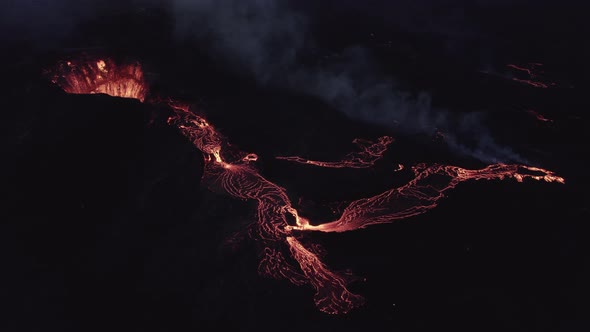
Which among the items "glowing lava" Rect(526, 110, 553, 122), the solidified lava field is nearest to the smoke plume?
the solidified lava field


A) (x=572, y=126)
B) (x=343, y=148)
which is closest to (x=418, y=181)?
(x=343, y=148)

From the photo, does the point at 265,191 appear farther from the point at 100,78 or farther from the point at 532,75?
the point at 532,75

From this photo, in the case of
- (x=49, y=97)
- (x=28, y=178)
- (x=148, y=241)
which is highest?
(x=49, y=97)

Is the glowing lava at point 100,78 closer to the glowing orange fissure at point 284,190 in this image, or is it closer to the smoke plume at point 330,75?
the glowing orange fissure at point 284,190

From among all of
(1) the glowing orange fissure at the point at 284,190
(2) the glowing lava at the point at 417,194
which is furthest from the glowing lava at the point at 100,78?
(2) the glowing lava at the point at 417,194

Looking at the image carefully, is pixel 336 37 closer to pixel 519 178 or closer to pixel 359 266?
pixel 519 178

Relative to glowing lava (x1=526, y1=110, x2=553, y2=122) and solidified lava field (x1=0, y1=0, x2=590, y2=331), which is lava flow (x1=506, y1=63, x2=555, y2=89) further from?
glowing lava (x1=526, y1=110, x2=553, y2=122)

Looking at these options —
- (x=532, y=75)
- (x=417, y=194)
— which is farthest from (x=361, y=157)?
(x=532, y=75)
